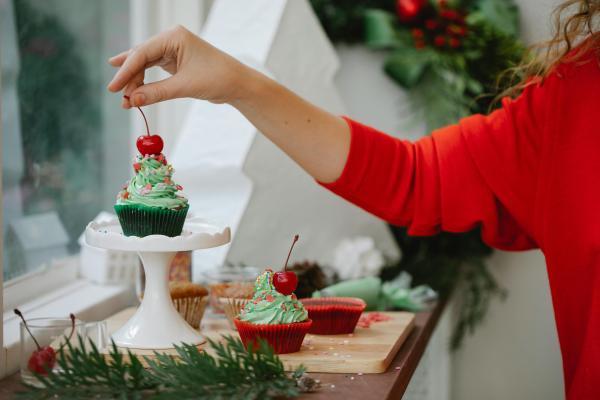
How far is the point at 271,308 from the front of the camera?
1.08 m

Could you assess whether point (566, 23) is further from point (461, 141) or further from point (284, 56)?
point (284, 56)

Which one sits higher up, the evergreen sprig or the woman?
the woman

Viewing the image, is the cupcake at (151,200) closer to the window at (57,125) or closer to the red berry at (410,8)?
the window at (57,125)

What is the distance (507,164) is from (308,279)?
42 centimetres

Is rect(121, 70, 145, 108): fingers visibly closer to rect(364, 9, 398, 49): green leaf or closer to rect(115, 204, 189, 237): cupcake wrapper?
rect(115, 204, 189, 237): cupcake wrapper

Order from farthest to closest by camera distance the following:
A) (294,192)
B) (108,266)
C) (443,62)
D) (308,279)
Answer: (443,62), (294,192), (108,266), (308,279)

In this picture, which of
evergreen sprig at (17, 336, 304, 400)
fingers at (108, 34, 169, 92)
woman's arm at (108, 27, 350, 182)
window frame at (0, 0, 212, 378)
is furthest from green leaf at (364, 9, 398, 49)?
evergreen sprig at (17, 336, 304, 400)

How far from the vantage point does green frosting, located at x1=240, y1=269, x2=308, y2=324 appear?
3.52 ft

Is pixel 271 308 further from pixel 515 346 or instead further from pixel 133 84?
pixel 515 346

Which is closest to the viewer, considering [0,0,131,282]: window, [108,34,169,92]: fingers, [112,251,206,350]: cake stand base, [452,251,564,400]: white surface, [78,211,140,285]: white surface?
[108,34,169,92]: fingers

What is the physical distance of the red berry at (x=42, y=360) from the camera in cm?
96

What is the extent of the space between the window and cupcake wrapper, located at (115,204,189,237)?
0.46 metres

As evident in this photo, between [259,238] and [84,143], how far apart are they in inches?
18.1

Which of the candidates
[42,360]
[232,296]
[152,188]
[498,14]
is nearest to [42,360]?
[42,360]
